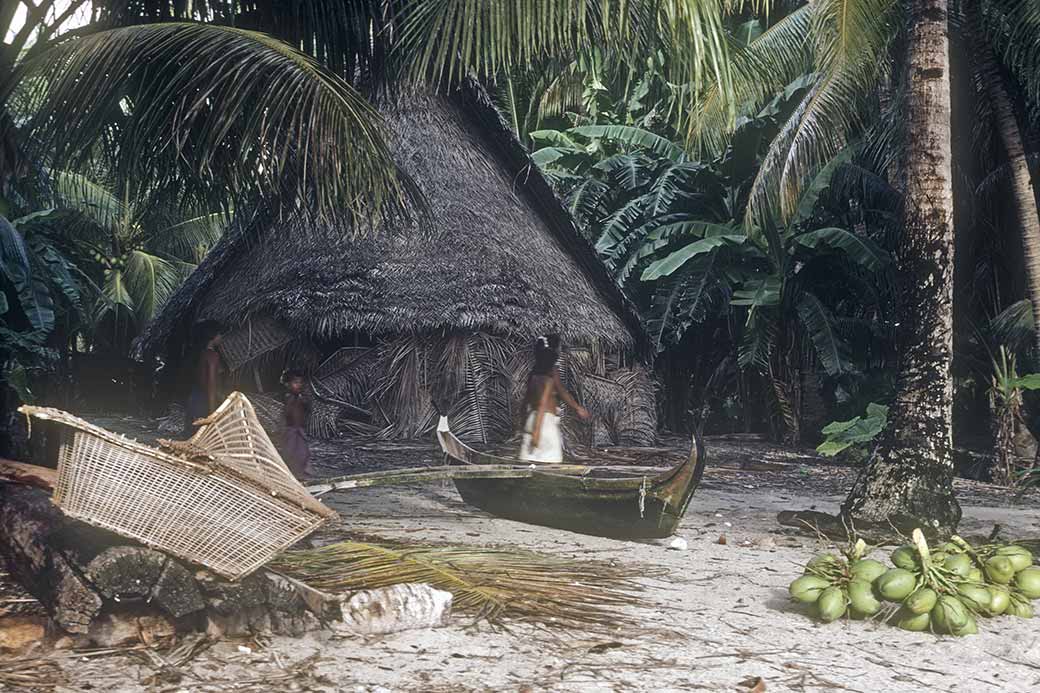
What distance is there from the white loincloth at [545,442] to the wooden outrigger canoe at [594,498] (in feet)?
3.00

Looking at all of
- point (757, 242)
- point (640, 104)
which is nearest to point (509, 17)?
point (757, 242)

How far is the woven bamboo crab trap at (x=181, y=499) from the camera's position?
156 inches

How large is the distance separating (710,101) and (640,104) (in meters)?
7.27

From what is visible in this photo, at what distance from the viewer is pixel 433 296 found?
12.0m

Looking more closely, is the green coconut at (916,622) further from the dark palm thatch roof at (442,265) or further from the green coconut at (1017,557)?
the dark palm thatch roof at (442,265)

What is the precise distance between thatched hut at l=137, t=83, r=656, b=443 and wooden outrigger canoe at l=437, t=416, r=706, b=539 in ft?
15.2

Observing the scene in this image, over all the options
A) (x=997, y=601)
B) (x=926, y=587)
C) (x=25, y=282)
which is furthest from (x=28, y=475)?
(x=25, y=282)

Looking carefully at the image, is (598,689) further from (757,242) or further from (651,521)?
(757,242)

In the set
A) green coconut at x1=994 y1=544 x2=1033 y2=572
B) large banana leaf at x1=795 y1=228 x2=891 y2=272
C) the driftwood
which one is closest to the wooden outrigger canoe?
green coconut at x1=994 y1=544 x2=1033 y2=572

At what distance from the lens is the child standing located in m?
8.17

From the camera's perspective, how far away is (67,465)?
13.0ft

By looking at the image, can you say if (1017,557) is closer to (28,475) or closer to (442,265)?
(28,475)

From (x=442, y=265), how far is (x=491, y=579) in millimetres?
7443

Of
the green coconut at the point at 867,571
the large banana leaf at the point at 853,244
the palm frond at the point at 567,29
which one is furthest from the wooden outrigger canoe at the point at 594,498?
the large banana leaf at the point at 853,244
